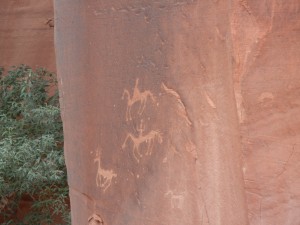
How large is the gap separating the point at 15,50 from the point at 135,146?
333cm

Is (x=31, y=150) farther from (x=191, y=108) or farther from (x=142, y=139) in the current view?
(x=191, y=108)

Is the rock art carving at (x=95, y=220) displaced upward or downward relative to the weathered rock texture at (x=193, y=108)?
downward

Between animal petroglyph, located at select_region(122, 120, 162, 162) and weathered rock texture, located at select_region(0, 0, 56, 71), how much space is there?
9.75 feet

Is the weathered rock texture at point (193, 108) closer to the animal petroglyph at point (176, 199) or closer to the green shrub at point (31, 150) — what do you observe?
the animal petroglyph at point (176, 199)

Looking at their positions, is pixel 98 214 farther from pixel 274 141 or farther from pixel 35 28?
pixel 35 28

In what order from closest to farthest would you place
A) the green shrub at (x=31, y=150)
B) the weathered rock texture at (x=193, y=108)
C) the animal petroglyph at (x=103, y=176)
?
the weathered rock texture at (x=193, y=108) < the animal petroglyph at (x=103, y=176) < the green shrub at (x=31, y=150)

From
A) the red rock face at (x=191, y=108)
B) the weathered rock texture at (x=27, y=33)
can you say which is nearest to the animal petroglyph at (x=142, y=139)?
the red rock face at (x=191, y=108)

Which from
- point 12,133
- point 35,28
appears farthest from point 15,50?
point 12,133

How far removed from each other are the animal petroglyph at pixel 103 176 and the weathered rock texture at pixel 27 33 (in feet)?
9.39

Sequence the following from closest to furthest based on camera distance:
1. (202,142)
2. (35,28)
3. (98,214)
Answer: (202,142) < (98,214) < (35,28)

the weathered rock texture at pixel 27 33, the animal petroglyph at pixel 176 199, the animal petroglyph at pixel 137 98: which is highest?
the animal petroglyph at pixel 137 98

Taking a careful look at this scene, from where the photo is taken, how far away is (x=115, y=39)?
205 centimetres

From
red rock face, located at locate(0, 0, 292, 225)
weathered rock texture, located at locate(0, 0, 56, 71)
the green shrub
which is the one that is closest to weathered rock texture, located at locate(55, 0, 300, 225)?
red rock face, located at locate(0, 0, 292, 225)

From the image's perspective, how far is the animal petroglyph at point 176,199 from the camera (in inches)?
78.3
